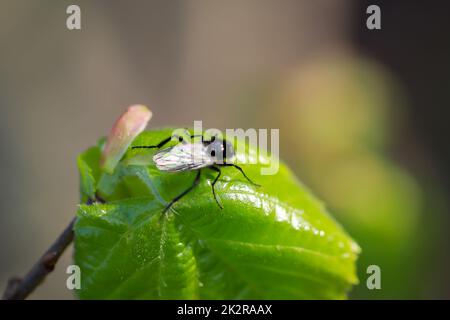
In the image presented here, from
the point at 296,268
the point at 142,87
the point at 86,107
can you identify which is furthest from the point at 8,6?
the point at 296,268

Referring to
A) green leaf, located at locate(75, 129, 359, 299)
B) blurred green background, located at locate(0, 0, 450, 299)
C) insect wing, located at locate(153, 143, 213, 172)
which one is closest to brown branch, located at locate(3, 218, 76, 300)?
green leaf, located at locate(75, 129, 359, 299)

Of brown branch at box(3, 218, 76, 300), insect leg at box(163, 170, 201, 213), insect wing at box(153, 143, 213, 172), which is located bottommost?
brown branch at box(3, 218, 76, 300)

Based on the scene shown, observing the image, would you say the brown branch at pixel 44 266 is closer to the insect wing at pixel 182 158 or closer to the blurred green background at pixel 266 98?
the insect wing at pixel 182 158

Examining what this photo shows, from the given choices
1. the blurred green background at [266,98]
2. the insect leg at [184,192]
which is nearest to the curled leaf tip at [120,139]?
the insect leg at [184,192]

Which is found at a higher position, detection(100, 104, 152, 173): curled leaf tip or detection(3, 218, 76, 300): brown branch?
detection(100, 104, 152, 173): curled leaf tip

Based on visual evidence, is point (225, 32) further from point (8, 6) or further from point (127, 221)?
point (127, 221)

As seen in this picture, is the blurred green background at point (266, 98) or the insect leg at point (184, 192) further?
the blurred green background at point (266, 98)

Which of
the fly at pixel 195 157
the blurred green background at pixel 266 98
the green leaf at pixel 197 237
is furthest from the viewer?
the blurred green background at pixel 266 98

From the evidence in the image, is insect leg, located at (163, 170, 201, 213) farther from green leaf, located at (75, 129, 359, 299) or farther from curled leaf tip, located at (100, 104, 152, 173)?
curled leaf tip, located at (100, 104, 152, 173)
